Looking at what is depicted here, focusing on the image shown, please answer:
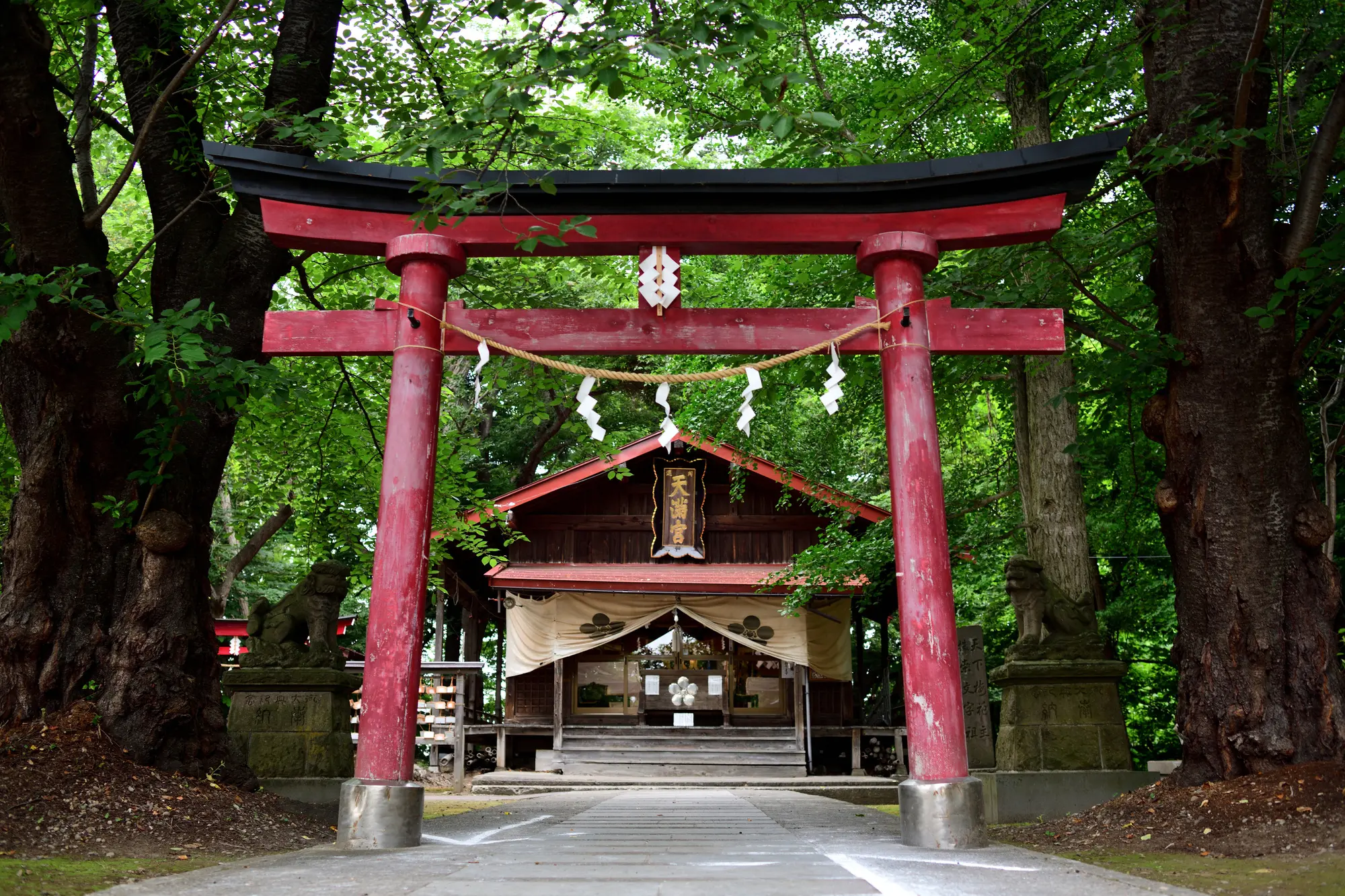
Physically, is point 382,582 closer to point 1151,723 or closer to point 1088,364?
point 1088,364

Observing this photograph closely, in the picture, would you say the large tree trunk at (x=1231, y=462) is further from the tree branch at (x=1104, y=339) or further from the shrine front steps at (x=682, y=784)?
the shrine front steps at (x=682, y=784)

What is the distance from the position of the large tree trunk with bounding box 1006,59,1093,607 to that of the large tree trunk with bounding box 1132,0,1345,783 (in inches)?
105

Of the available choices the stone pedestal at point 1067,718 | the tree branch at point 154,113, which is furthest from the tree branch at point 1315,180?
the tree branch at point 154,113

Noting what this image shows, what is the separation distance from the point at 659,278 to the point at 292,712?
4371mm

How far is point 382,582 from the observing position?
227 inches

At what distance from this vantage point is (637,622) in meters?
17.2

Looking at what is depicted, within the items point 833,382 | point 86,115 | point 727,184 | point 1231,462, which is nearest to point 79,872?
point 833,382

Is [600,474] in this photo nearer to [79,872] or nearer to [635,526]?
[635,526]

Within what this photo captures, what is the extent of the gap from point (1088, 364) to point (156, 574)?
7.06m

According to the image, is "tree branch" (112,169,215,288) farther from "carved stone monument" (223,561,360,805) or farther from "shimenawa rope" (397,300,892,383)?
"carved stone monument" (223,561,360,805)

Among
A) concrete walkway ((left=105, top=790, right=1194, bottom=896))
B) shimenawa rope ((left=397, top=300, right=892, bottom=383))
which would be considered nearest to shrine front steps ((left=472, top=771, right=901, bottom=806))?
concrete walkway ((left=105, top=790, right=1194, bottom=896))

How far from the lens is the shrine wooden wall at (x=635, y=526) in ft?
60.0

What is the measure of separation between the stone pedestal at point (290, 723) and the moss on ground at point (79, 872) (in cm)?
247

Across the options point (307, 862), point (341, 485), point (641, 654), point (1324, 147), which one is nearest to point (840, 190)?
point (1324, 147)
